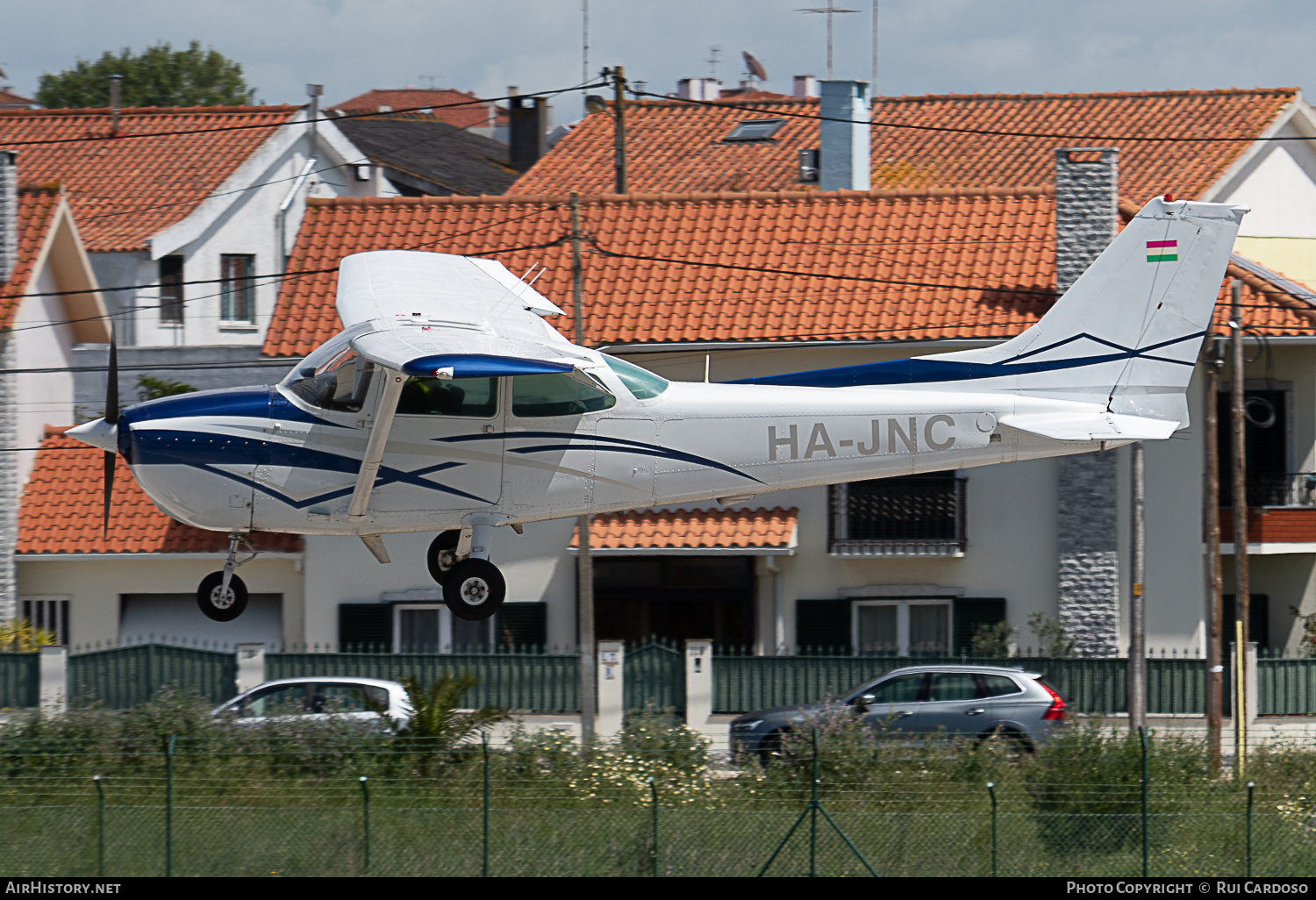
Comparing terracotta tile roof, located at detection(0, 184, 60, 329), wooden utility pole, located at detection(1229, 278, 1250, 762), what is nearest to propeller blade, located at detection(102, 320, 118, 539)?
terracotta tile roof, located at detection(0, 184, 60, 329)

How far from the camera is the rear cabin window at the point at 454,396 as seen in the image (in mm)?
12781

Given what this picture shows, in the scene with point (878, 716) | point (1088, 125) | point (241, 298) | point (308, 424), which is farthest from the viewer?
point (1088, 125)

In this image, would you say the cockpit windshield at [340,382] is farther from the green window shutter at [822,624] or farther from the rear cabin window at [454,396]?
the green window shutter at [822,624]

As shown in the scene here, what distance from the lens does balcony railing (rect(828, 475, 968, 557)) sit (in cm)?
2544

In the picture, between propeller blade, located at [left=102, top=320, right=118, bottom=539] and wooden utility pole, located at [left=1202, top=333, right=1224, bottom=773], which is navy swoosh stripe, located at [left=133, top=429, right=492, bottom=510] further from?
wooden utility pole, located at [left=1202, top=333, right=1224, bottom=773]

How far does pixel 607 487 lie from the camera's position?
1327 centimetres

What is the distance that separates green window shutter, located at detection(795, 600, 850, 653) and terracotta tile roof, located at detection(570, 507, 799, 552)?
130cm

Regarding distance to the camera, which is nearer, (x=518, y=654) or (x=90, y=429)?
(x=90, y=429)

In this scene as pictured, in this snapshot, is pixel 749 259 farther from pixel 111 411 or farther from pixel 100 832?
pixel 111 411

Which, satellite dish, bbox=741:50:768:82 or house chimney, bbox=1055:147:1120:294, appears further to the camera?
satellite dish, bbox=741:50:768:82

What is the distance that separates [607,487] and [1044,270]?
548 inches

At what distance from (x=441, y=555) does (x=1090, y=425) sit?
5.69 meters
